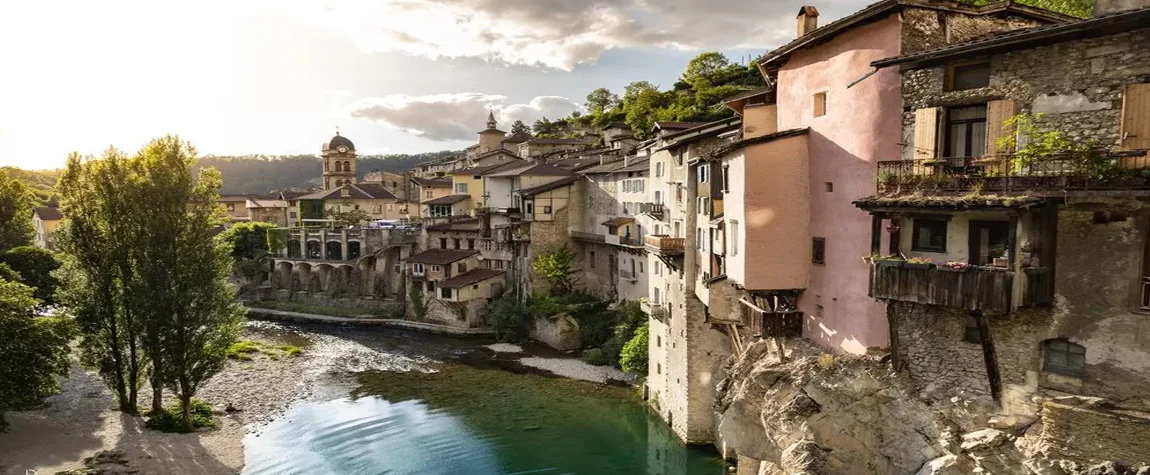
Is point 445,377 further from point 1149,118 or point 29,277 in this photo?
point 1149,118

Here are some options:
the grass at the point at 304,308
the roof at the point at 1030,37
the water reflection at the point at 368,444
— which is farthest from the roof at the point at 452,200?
the roof at the point at 1030,37

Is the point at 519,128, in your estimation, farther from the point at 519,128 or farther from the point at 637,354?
the point at 637,354

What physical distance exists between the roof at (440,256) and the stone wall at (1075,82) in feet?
138

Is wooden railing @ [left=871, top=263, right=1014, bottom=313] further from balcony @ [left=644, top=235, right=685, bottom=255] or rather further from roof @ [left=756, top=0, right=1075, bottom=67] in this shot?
balcony @ [left=644, top=235, right=685, bottom=255]

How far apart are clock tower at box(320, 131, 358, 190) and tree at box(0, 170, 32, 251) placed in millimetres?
47968

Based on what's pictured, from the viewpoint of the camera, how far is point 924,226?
1333 cm

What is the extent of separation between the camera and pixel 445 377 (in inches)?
1458

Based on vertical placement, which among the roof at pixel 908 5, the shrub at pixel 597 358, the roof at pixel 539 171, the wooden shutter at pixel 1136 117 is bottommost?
the shrub at pixel 597 358

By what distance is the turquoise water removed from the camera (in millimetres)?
24828

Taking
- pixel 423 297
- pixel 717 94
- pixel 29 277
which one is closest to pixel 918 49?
pixel 423 297

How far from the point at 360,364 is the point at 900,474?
113 feet

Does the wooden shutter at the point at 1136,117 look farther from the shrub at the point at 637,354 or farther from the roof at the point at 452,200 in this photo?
the roof at the point at 452,200

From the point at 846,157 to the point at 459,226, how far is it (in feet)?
138

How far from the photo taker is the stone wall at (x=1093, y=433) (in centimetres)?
1054
